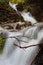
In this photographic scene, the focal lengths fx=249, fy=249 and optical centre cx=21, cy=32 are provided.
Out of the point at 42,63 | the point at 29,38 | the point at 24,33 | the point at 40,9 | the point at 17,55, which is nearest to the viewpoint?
the point at 42,63

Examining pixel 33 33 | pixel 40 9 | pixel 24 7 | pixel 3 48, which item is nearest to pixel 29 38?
pixel 33 33

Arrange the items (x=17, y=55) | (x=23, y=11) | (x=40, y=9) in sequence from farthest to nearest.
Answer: (x=23, y=11), (x=40, y=9), (x=17, y=55)

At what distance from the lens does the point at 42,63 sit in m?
4.57

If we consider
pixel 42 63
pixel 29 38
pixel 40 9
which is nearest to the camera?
pixel 42 63

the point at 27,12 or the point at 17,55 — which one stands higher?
the point at 27,12

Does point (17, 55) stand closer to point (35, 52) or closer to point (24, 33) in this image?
point (35, 52)

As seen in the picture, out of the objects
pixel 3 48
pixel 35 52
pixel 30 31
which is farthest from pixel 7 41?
pixel 35 52

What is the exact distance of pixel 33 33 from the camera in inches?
229

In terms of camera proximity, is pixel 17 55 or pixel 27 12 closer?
pixel 17 55

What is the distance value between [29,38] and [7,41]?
0.52 meters

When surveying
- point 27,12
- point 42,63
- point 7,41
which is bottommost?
point 42,63

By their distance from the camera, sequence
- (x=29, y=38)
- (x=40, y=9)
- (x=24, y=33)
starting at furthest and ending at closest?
(x=40, y=9) < (x=24, y=33) < (x=29, y=38)

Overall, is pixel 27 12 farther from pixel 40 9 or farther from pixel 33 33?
pixel 33 33

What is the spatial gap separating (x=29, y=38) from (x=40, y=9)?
3.34 meters
